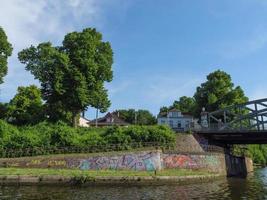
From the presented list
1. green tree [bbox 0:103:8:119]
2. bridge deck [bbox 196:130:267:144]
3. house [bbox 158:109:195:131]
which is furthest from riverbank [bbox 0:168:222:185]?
house [bbox 158:109:195:131]

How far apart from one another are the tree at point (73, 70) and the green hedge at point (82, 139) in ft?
33.4

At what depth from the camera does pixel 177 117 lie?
108562 millimetres

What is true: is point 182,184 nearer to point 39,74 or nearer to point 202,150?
point 202,150

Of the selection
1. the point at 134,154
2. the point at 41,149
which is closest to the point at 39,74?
the point at 41,149

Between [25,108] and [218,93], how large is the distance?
156 ft

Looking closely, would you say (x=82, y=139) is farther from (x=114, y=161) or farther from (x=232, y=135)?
(x=232, y=135)

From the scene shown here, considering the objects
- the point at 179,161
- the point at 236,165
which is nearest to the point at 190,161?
the point at 179,161

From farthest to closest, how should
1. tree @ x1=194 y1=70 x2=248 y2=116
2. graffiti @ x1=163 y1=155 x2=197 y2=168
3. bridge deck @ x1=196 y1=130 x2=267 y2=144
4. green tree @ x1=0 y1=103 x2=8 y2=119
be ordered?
tree @ x1=194 y1=70 x2=248 y2=116, green tree @ x1=0 y1=103 x2=8 y2=119, bridge deck @ x1=196 y1=130 x2=267 y2=144, graffiti @ x1=163 y1=155 x2=197 y2=168

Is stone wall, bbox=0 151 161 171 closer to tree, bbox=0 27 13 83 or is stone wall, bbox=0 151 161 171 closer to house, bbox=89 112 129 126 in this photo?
tree, bbox=0 27 13 83

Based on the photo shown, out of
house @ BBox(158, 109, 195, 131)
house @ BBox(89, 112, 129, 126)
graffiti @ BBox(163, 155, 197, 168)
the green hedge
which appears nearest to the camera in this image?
graffiti @ BBox(163, 155, 197, 168)

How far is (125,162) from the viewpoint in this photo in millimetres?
50656

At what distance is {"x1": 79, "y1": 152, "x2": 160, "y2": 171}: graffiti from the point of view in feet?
164

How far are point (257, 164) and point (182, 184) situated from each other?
7339 centimetres

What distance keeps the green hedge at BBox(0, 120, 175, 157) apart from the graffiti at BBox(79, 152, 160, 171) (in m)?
4.58
